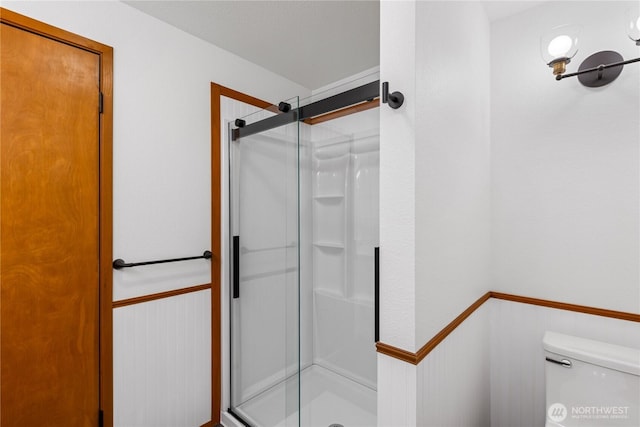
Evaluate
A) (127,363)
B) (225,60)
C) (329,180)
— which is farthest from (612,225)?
(127,363)

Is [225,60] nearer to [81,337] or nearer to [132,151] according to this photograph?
[132,151]

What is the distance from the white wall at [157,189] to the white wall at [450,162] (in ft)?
4.26

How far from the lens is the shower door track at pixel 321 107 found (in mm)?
1218

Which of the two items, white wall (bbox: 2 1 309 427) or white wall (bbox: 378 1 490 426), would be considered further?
white wall (bbox: 2 1 309 427)

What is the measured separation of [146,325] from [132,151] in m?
0.88

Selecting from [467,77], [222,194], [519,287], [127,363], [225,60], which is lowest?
[127,363]

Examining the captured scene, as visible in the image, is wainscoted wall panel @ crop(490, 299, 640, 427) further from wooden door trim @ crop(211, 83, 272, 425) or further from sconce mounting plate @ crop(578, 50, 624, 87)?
wooden door trim @ crop(211, 83, 272, 425)

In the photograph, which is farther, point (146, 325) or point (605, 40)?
point (146, 325)

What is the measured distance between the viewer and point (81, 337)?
1346 mm

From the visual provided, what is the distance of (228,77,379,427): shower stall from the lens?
1529 millimetres

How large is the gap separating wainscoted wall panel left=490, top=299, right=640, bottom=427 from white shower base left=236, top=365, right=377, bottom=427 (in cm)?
68

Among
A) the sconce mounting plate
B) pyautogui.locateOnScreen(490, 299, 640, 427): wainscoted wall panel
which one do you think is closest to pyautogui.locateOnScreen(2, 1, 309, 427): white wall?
pyautogui.locateOnScreen(490, 299, 640, 427): wainscoted wall panel

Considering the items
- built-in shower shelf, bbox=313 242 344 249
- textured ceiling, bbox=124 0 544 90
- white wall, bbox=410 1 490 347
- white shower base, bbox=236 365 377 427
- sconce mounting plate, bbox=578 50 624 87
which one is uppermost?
textured ceiling, bbox=124 0 544 90

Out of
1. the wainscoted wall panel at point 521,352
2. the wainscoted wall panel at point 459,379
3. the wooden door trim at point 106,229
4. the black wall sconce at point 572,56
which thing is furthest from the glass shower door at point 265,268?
the black wall sconce at point 572,56
